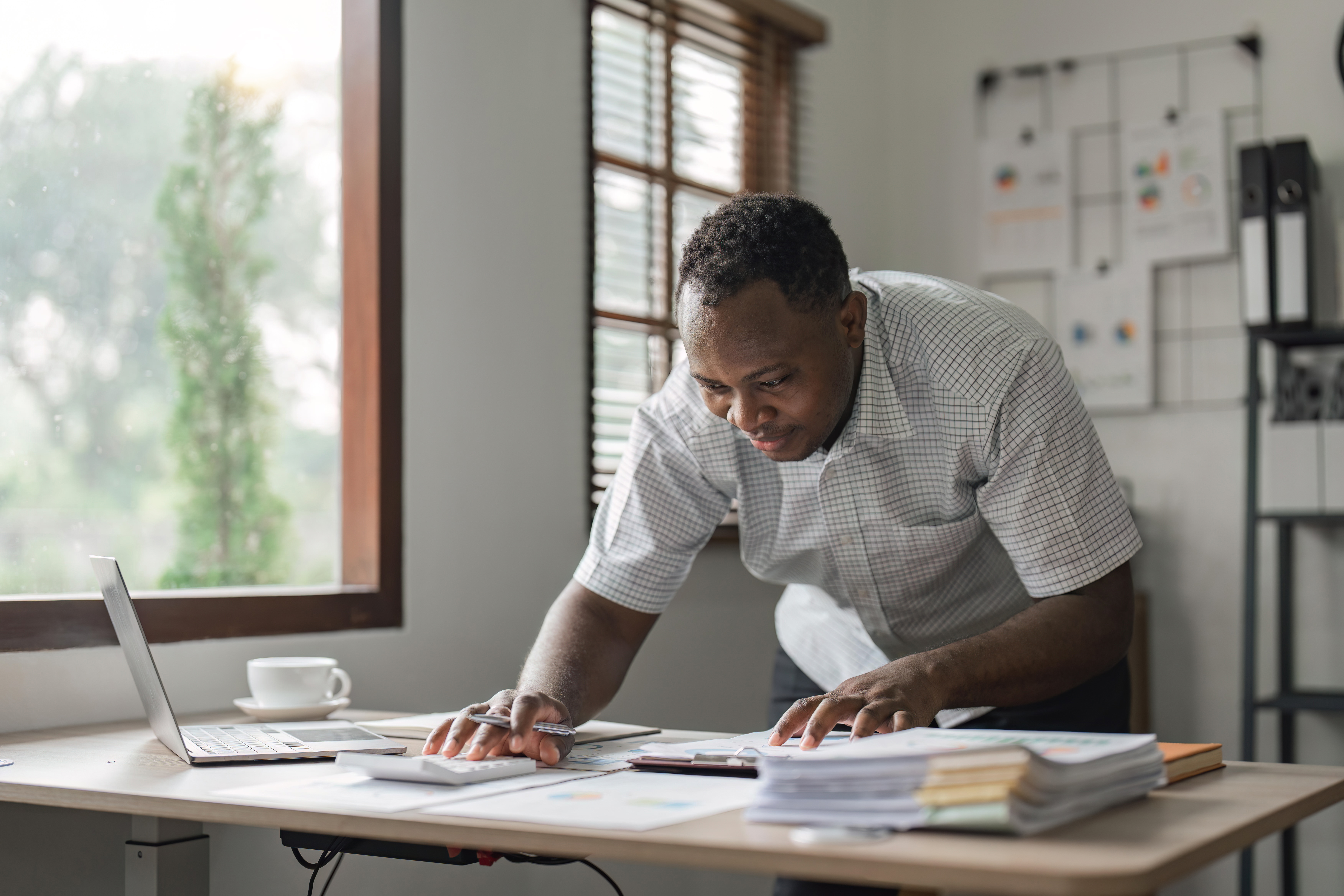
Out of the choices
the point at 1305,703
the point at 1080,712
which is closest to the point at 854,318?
the point at 1080,712

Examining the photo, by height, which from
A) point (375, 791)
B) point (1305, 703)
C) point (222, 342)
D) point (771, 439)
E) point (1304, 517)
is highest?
point (222, 342)

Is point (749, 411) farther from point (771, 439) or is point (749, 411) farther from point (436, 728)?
point (436, 728)

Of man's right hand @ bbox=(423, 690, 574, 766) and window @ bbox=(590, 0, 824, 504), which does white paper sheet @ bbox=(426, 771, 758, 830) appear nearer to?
man's right hand @ bbox=(423, 690, 574, 766)

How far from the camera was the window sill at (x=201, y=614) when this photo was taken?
1514mm

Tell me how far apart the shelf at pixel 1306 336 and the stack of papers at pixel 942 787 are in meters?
1.89

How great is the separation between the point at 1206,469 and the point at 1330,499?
1.23ft

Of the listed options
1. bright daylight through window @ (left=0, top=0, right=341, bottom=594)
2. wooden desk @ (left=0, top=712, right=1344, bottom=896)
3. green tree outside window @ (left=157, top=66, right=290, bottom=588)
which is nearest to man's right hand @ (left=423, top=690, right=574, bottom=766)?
wooden desk @ (left=0, top=712, right=1344, bottom=896)

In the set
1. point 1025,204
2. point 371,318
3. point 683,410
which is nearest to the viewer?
point 683,410

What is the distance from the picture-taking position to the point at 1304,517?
8.34 ft

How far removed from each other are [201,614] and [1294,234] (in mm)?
2130

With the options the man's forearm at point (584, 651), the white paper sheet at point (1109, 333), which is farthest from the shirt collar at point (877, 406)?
the white paper sheet at point (1109, 333)

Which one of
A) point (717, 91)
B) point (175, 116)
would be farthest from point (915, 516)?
point (175, 116)

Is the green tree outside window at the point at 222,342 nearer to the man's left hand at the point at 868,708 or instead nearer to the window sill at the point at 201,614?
the window sill at the point at 201,614

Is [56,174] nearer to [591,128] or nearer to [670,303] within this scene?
[591,128]
